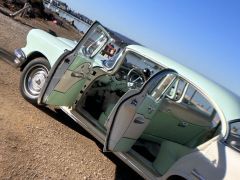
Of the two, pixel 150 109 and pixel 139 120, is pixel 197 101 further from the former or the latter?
pixel 139 120

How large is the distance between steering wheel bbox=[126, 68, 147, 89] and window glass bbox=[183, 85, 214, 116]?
0.85 m

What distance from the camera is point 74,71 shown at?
22.5ft

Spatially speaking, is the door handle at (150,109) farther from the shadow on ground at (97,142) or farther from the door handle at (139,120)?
the shadow on ground at (97,142)

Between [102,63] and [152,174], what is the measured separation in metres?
2.19

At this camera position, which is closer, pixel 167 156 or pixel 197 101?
pixel 167 156

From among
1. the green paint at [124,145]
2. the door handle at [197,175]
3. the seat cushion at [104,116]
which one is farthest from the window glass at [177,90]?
the door handle at [197,175]

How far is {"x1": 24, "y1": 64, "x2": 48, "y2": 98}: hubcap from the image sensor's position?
7.66 m

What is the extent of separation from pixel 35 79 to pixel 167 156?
3132 millimetres

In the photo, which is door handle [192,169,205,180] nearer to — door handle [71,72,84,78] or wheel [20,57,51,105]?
door handle [71,72,84,78]

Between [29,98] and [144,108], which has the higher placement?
[144,108]

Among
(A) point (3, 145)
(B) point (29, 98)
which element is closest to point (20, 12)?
(B) point (29, 98)

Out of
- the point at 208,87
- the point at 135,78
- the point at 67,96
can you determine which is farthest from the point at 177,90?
the point at 67,96

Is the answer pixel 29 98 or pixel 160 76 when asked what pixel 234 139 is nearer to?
pixel 160 76

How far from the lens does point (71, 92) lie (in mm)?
6969
